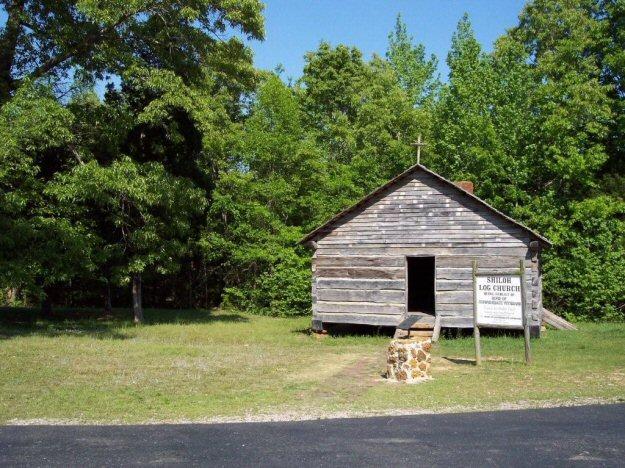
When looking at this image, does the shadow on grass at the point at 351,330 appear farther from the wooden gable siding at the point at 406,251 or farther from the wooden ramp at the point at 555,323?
the wooden ramp at the point at 555,323

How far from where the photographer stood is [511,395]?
10383mm

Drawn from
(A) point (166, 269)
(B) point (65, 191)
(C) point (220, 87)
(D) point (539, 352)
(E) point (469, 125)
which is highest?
(C) point (220, 87)

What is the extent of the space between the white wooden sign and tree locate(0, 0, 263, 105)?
40.8ft

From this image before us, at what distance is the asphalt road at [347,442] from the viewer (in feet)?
21.6

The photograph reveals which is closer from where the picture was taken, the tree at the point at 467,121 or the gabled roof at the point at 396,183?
the gabled roof at the point at 396,183

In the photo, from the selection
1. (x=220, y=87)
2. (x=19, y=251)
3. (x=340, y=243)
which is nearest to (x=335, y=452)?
(x=340, y=243)

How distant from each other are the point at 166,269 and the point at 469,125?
53.9 feet

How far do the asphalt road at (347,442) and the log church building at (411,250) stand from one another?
10993mm

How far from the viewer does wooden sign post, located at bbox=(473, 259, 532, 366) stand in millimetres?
13930

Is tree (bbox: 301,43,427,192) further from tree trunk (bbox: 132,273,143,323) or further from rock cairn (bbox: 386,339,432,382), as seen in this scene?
rock cairn (bbox: 386,339,432,382)

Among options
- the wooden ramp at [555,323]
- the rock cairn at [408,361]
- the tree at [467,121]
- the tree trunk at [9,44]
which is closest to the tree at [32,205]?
the tree trunk at [9,44]

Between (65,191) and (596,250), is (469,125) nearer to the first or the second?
(596,250)

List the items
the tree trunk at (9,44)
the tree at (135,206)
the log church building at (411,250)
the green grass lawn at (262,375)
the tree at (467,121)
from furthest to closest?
the tree at (467,121) < the tree trunk at (9,44) < the log church building at (411,250) < the tree at (135,206) < the green grass lawn at (262,375)

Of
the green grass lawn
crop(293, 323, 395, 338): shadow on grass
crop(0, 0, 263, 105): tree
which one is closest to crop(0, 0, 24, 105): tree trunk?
crop(0, 0, 263, 105): tree
